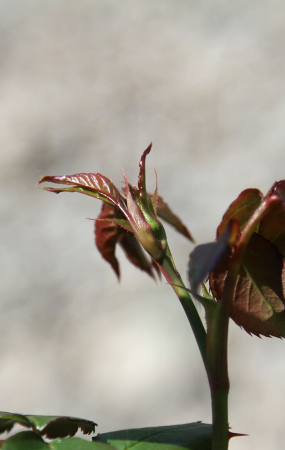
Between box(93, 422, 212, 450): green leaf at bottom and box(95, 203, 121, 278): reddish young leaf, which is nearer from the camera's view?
box(93, 422, 212, 450): green leaf at bottom

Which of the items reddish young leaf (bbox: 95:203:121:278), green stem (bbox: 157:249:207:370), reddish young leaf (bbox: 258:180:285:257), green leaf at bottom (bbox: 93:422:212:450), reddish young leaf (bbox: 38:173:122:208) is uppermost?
reddish young leaf (bbox: 95:203:121:278)

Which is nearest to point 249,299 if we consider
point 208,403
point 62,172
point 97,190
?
point 97,190

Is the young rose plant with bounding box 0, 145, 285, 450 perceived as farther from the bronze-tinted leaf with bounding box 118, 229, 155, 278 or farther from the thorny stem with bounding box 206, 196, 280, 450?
the bronze-tinted leaf with bounding box 118, 229, 155, 278

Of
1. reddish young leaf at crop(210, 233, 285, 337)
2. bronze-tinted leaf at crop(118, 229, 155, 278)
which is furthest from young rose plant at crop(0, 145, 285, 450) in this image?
bronze-tinted leaf at crop(118, 229, 155, 278)

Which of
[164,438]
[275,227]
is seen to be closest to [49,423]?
[164,438]

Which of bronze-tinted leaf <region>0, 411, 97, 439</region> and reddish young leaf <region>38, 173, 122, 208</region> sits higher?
reddish young leaf <region>38, 173, 122, 208</region>

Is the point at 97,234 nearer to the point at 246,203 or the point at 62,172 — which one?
the point at 246,203
